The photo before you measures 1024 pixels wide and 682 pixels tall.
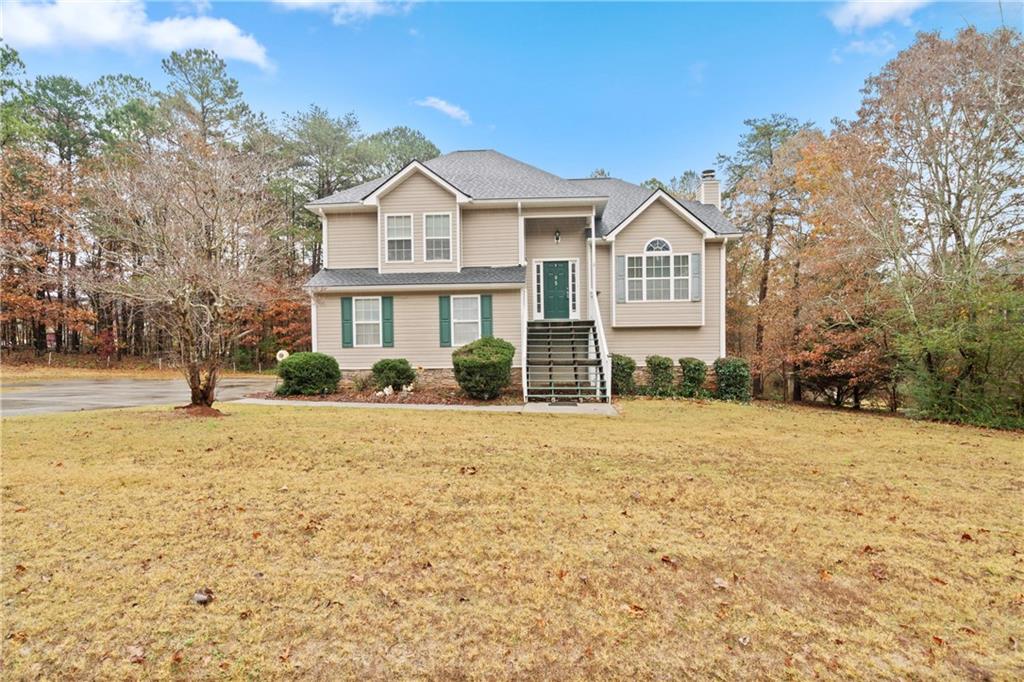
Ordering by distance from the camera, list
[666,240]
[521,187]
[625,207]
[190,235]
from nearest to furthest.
Result: [190,235] < [666,240] < [521,187] < [625,207]

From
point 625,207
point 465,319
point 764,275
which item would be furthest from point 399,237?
point 764,275

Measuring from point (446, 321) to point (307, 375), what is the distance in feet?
14.3

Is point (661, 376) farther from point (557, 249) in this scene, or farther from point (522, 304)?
point (557, 249)

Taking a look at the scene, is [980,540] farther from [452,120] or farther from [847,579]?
[452,120]

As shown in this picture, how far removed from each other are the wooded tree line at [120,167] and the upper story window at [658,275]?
14.8 m

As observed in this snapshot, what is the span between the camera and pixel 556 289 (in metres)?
15.9

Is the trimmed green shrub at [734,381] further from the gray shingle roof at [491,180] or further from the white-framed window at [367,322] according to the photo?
the white-framed window at [367,322]

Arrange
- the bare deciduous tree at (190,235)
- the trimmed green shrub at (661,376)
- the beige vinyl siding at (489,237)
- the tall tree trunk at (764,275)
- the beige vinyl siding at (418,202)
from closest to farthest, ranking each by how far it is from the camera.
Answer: the bare deciduous tree at (190,235)
the trimmed green shrub at (661,376)
the beige vinyl siding at (418,202)
the beige vinyl siding at (489,237)
the tall tree trunk at (764,275)

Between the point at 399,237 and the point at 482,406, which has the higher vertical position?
the point at 399,237

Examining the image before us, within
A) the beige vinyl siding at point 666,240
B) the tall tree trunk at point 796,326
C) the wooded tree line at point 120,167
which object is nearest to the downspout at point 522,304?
the beige vinyl siding at point 666,240

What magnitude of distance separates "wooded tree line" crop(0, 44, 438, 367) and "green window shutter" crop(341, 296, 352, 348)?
23.4 ft

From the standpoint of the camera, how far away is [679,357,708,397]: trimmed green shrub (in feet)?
47.9

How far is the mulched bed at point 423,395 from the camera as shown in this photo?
12.6m

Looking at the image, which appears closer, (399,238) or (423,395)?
(423,395)
